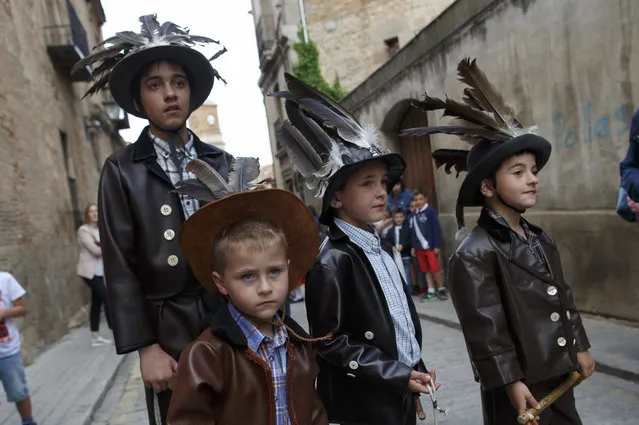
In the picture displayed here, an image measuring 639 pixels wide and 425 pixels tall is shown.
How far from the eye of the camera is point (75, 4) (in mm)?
15172

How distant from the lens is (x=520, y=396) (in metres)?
2.37

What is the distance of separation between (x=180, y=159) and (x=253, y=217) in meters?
0.56

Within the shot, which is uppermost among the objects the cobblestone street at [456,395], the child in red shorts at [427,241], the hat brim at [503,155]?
the hat brim at [503,155]

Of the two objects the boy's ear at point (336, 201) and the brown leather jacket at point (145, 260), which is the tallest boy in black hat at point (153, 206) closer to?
the brown leather jacket at point (145, 260)

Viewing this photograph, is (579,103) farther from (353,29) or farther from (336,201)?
(353,29)

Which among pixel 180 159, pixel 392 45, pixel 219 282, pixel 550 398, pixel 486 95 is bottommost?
pixel 550 398

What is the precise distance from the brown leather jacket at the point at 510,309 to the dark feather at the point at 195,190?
1.15m

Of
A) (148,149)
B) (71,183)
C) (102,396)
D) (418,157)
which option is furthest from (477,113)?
(71,183)

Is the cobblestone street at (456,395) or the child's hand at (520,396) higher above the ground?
the child's hand at (520,396)

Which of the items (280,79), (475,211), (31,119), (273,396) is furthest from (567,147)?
(280,79)

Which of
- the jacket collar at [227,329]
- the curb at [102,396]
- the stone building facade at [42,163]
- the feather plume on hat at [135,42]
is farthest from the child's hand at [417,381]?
the stone building facade at [42,163]

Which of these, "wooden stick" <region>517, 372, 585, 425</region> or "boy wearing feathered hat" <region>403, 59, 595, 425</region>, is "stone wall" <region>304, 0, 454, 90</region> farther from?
"wooden stick" <region>517, 372, 585, 425</region>

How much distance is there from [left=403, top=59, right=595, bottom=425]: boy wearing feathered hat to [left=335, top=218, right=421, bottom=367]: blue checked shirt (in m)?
0.24

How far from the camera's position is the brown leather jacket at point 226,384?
6.22 ft
